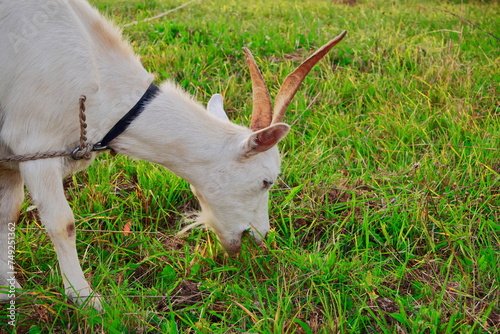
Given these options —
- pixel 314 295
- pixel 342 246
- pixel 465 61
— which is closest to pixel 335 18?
pixel 465 61

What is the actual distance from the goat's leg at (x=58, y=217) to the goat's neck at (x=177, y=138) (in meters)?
0.37

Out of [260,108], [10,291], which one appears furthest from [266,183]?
[10,291]

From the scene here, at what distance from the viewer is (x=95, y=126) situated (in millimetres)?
2619

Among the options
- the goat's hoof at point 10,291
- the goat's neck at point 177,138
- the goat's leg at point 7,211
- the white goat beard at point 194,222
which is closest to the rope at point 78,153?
the goat's neck at point 177,138

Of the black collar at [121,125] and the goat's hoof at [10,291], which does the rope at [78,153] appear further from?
the goat's hoof at [10,291]

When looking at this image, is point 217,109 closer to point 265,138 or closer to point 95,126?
point 265,138

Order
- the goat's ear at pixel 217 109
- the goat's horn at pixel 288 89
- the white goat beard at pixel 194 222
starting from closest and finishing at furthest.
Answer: the goat's horn at pixel 288 89 < the white goat beard at pixel 194 222 < the goat's ear at pixel 217 109

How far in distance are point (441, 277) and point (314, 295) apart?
74 cm

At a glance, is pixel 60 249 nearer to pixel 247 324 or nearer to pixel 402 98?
pixel 247 324

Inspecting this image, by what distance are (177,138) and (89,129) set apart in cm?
45

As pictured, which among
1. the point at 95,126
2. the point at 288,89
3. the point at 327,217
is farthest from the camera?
the point at 327,217

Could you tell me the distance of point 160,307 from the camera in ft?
9.05

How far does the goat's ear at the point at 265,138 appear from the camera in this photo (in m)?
2.55

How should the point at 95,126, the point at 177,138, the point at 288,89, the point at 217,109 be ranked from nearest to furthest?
the point at 95,126, the point at 177,138, the point at 288,89, the point at 217,109
